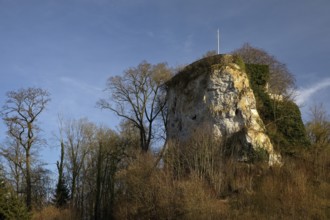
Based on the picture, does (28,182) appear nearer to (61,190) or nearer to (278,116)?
(61,190)

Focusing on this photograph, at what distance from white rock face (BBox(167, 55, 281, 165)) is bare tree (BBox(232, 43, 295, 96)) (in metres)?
7.60

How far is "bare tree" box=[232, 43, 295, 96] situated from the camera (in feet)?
119

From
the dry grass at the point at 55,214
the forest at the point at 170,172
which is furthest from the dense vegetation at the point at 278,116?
the dry grass at the point at 55,214

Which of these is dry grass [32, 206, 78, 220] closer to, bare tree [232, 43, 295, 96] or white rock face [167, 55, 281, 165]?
white rock face [167, 55, 281, 165]

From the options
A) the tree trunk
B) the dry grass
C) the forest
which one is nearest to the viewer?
the forest

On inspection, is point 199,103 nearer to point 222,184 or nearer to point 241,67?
point 241,67

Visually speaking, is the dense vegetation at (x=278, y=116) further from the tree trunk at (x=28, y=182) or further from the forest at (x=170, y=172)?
the tree trunk at (x=28, y=182)

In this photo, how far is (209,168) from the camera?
23.8 m

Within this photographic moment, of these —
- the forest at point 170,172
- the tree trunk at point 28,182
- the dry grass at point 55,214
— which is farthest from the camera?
the tree trunk at point 28,182

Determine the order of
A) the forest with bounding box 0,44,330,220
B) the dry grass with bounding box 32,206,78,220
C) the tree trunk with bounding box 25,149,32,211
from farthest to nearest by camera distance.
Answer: the tree trunk with bounding box 25,149,32,211 < the dry grass with bounding box 32,206,78,220 < the forest with bounding box 0,44,330,220

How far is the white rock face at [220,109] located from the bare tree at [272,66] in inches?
299

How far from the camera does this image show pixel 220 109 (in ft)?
92.0

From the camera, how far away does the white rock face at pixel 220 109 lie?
86.8ft

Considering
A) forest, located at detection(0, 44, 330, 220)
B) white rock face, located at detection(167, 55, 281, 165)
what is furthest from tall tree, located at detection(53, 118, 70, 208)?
white rock face, located at detection(167, 55, 281, 165)
